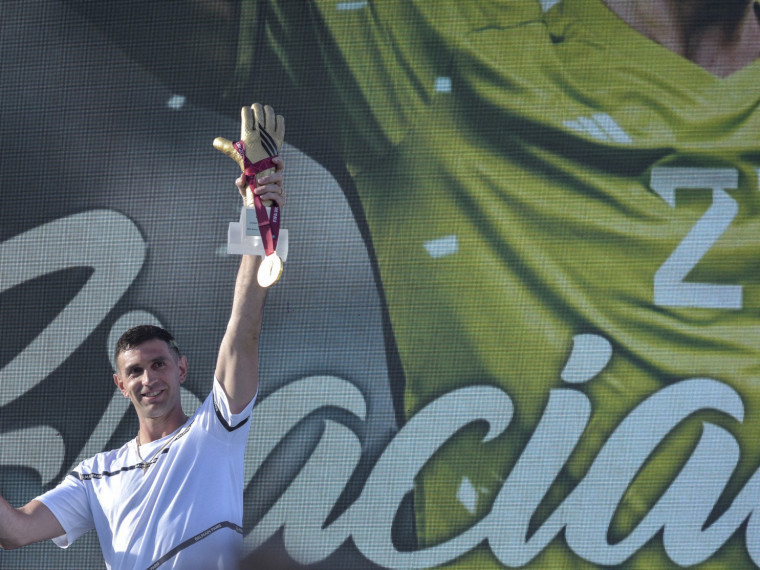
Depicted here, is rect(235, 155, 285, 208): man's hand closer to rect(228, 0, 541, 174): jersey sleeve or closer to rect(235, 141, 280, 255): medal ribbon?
rect(235, 141, 280, 255): medal ribbon

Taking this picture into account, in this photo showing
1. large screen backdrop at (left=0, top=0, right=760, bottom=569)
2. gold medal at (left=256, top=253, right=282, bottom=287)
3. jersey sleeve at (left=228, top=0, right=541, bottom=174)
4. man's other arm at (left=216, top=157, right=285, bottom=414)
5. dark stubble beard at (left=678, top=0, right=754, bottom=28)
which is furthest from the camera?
jersey sleeve at (left=228, top=0, right=541, bottom=174)

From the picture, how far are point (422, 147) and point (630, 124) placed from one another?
2.33ft

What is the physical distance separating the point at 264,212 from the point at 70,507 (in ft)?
2.52

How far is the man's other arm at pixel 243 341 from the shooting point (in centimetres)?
182

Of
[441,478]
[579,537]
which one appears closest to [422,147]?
[441,478]

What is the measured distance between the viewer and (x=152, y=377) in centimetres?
199

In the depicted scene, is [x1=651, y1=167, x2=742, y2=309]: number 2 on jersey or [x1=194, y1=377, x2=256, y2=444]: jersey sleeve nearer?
[x1=194, y1=377, x2=256, y2=444]: jersey sleeve

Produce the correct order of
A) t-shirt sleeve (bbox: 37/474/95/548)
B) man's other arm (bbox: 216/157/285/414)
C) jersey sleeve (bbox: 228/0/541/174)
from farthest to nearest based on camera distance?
1. jersey sleeve (bbox: 228/0/541/174)
2. t-shirt sleeve (bbox: 37/474/95/548)
3. man's other arm (bbox: 216/157/285/414)

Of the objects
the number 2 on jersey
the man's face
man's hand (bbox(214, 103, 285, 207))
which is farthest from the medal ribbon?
the number 2 on jersey

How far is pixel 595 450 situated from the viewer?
3375 millimetres

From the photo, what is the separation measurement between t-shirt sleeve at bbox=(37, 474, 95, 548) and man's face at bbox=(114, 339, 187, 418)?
0.21 metres

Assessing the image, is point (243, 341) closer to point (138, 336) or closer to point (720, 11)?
point (138, 336)

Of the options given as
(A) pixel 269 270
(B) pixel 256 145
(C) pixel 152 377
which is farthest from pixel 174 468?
(B) pixel 256 145

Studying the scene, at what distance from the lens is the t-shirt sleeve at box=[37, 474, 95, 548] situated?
6.66 feet
